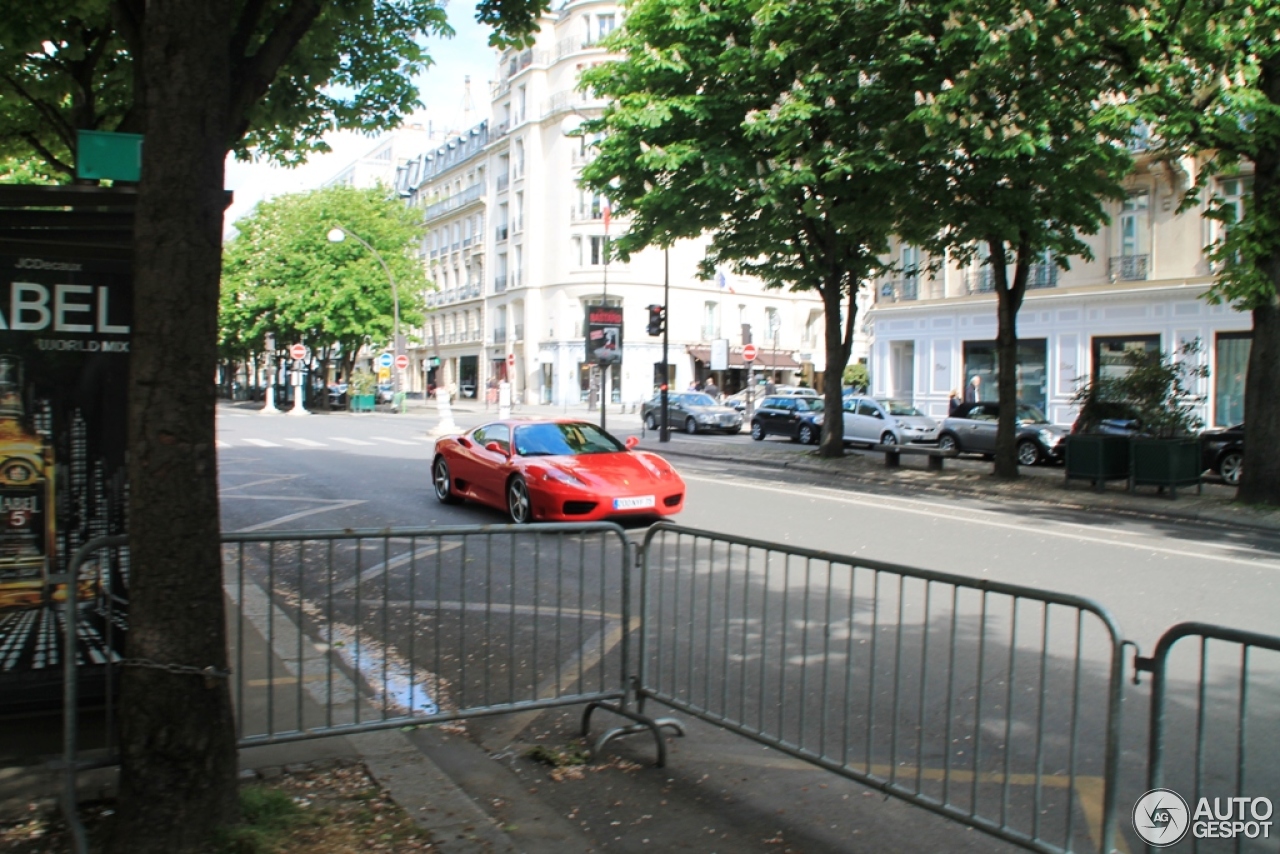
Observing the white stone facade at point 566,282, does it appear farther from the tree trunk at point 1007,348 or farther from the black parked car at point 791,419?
the tree trunk at point 1007,348

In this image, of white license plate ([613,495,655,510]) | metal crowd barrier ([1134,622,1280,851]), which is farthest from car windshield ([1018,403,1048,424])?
metal crowd barrier ([1134,622,1280,851])

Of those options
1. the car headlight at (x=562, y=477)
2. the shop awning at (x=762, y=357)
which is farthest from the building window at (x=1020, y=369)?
the car headlight at (x=562, y=477)

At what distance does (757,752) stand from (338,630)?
268 centimetres

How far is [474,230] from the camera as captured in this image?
74625mm

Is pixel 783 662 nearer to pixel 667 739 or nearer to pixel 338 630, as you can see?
pixel 667 739

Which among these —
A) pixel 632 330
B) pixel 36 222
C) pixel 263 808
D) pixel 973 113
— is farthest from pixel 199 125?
pixel 632 330

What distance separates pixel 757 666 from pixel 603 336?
21.1 meters

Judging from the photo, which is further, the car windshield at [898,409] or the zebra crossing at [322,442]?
the car windshield at [898,409]

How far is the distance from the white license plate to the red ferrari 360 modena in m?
0.01

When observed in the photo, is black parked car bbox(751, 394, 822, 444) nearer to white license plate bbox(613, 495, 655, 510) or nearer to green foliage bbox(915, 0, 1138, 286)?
green foliage bbox(915, 0, 1138, 286)

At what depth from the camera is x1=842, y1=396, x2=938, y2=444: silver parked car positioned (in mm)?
29094

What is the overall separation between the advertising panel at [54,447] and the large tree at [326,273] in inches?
1932

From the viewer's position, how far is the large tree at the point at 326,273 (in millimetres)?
53688

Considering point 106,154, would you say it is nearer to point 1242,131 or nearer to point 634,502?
point 634,502
